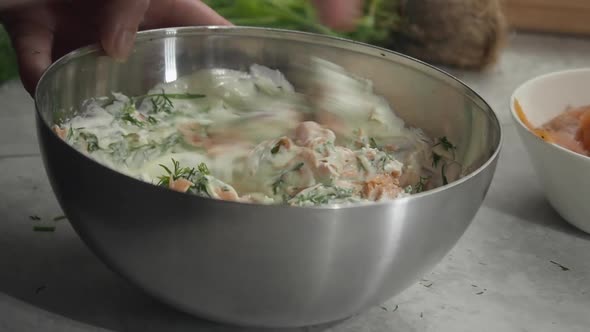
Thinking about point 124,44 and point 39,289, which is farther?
point 124,44

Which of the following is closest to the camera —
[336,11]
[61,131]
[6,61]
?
[336,11]

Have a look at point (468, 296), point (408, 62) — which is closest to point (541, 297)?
point (468, 296)

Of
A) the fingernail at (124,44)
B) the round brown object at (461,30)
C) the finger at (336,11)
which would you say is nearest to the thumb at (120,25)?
the fingernail at (124,44)

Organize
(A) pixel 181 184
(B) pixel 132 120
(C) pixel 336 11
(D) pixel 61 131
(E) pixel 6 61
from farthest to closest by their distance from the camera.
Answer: (E) pixel 6 61, (B) pixel 132 120, (D) pixel 61 131, (A) pixel 181 184, (C) pixel 336 11

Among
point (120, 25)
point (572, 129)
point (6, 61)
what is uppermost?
point (120, 25)

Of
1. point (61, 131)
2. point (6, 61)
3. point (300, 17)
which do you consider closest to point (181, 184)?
point (61, 131)

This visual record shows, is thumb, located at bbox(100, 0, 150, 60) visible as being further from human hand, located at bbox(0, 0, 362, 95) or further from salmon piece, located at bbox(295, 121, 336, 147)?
salmon piece, located at bbox(295, 121, 336, 147)

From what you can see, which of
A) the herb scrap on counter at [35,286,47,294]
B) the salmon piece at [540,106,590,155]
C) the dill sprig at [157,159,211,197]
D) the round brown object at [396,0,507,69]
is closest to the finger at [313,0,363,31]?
the dill sprig at [157,159,211,197]

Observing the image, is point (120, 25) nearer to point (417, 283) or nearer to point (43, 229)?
point (43, 229)
